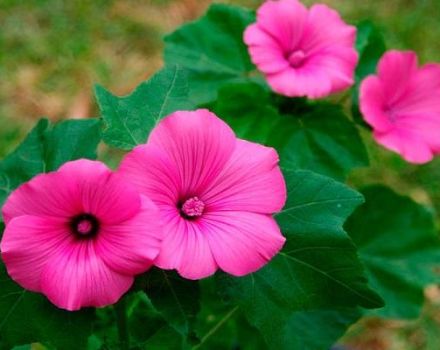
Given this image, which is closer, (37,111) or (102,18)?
(37,111)

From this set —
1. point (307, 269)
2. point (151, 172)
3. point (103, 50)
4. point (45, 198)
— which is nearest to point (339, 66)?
point (307, 269)

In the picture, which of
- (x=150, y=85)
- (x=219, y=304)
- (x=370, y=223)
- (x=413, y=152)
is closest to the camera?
(x=150, y=85)

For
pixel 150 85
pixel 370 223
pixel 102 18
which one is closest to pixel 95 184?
pixel 150 85

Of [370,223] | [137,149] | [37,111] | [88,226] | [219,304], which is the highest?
[137,149]

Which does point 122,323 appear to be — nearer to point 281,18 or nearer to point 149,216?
point 149,216

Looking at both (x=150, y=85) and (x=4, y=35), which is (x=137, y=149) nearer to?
(x=150, y=85)

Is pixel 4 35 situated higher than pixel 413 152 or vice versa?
pixel 413 152

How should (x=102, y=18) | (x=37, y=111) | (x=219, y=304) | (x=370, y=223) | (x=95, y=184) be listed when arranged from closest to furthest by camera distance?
1. (x=95, y=184)
2. (x=219, y=304)
3. (x=370, y=223)
4. (x=37, y=111)
5. (x=102, y=18)
